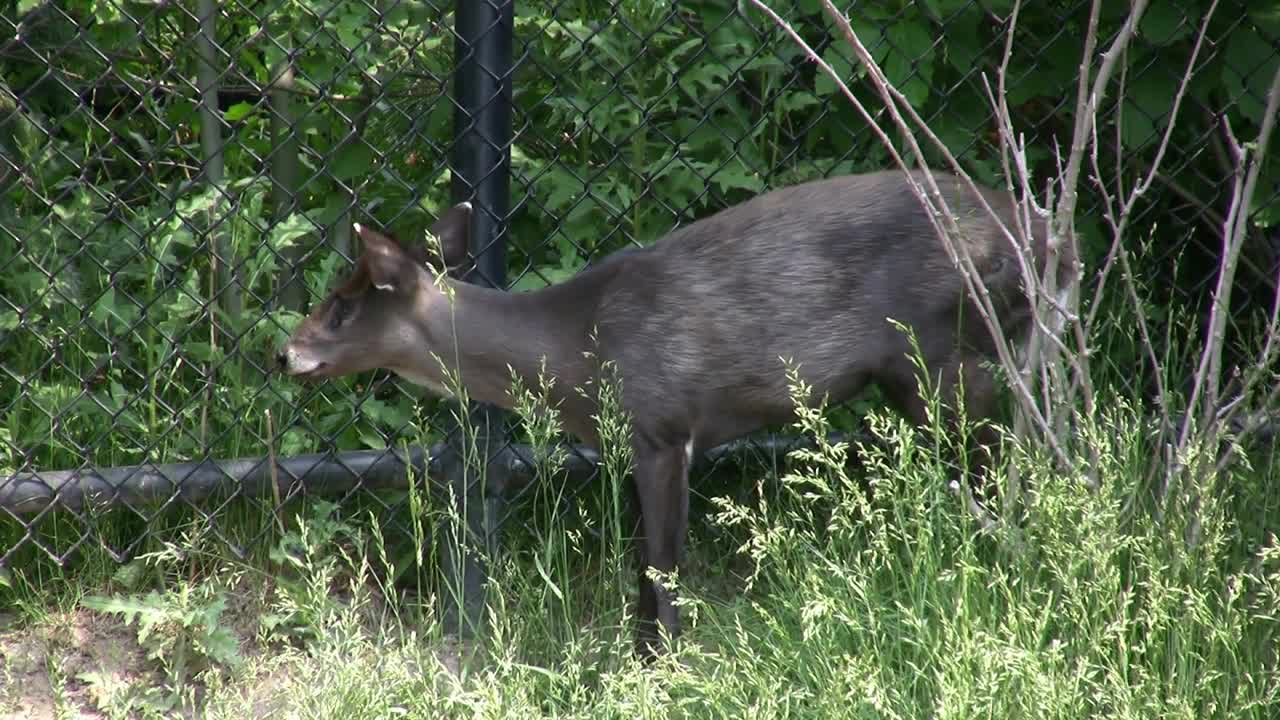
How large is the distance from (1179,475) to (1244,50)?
1.78m

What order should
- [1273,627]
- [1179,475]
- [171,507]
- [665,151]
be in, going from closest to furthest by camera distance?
[1273,627]
[1179,475]
[171,507]
[665,151]

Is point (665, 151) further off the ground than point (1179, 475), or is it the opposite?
point (665, 151)

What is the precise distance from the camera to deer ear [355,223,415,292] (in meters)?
4.44

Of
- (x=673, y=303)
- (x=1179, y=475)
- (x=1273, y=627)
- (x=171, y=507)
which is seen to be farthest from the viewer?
(x=171, y=507)

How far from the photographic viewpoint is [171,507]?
4777 millimetres

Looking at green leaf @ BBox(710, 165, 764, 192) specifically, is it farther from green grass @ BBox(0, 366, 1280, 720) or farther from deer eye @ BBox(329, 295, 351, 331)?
deer eye @ BBox(329, 295, 351, 331)

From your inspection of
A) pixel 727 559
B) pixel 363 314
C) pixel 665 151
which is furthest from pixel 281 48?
pixel 727 559

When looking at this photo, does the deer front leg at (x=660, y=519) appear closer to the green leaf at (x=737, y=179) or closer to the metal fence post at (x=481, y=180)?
the metal fence post at (x=481, y=180)

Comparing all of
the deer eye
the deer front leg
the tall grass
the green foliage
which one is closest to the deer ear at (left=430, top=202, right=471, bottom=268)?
the deer eye

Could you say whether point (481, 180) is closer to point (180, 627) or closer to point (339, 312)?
point (339, 312)

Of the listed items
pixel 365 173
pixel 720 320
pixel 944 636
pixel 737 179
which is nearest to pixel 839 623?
pixel 944 636

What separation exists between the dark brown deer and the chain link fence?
237 millimetres

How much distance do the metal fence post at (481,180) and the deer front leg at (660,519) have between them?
1.42 ft

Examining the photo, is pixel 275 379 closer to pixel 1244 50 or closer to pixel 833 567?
pixel 833 567
